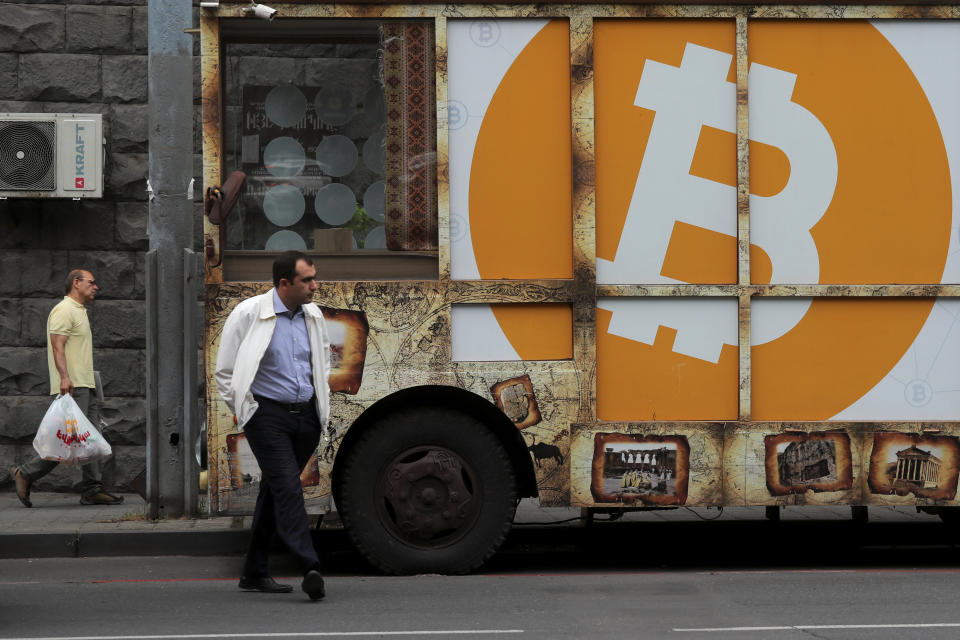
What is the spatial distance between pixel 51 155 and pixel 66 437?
2.61 m

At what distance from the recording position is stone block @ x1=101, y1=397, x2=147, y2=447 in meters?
11.0

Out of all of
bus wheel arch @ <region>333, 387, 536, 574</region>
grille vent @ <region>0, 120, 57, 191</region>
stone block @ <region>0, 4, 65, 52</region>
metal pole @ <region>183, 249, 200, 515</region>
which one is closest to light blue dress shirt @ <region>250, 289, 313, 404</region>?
bus wheel arch @ <region>333, 387, 536, 574</region>

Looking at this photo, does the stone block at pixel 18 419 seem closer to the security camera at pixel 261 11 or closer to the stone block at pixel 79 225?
the stone block at pixel 79 225

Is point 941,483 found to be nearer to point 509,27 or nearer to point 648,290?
point 648,290

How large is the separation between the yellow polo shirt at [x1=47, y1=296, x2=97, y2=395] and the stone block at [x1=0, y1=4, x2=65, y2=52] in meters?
2.26

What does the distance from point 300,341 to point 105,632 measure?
175 centimetres

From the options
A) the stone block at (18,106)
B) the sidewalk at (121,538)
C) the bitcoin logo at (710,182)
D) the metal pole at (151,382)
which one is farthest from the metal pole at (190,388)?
the bitcoin logo at (710,182)

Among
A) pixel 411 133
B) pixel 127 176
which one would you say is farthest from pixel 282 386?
pixel 127 176

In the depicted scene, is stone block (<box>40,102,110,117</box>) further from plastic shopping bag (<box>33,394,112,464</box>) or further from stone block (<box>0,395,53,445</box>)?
plastic shopping bag (<box>33,394,112,464</box>)

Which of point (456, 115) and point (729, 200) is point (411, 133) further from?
point (729, 200)

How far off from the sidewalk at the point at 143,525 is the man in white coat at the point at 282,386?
158 cm

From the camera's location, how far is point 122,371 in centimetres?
1104

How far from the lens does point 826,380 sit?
24.8 ft

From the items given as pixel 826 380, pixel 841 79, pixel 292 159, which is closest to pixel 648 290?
pixel 826 380
